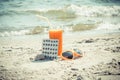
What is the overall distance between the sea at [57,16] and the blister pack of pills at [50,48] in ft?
13.2

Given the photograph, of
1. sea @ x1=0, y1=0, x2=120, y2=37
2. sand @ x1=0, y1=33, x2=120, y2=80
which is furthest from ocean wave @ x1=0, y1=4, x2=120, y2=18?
sand @ x1=0, y1=33, x2=120, y2=80

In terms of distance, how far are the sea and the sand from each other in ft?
7.82

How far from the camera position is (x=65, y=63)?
6309mm

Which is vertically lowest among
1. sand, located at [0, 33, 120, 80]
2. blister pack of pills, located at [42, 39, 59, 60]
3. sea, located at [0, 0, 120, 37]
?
sand, located at [0, 33, 120, 80]

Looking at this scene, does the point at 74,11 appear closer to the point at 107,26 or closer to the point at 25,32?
the point at 107,26

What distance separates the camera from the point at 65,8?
17.7 meters

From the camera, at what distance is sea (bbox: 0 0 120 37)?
37.3 ft

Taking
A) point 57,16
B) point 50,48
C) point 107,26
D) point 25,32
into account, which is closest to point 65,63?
point 50,48

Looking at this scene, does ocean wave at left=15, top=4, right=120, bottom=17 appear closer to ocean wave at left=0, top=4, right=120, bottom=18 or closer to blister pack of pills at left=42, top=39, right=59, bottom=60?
ocean wave at left=0, top=4, right=120, bottom=18

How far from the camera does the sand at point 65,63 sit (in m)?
5.44

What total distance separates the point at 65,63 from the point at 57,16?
29.9ft

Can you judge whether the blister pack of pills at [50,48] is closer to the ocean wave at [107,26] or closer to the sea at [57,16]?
the sea at [57,16]

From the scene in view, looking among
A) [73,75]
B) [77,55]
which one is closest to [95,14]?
[77,55]

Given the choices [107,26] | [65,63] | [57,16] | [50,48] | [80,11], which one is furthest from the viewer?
[80,11]
